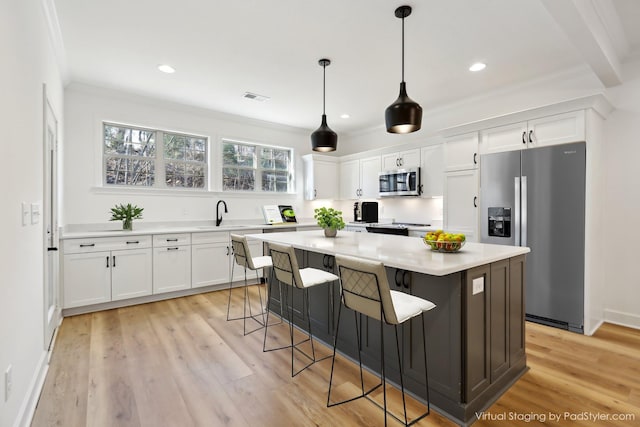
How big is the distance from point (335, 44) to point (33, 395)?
3445mm

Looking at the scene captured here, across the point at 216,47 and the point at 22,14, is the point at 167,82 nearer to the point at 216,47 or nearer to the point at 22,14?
the point at 216,47

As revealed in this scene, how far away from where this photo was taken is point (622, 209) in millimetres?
3277

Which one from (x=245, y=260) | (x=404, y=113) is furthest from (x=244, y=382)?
(x=404, y=113)

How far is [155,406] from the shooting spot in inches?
76.6

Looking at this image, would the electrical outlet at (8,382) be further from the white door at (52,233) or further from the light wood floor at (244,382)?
the white door at (52,233)

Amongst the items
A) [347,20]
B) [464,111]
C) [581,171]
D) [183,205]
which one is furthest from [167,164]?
[581,171]

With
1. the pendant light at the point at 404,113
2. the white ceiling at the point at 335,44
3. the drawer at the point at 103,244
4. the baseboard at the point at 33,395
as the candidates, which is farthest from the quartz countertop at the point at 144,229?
the pendant light at the point at 404,113

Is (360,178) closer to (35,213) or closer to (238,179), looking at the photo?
(238,179)

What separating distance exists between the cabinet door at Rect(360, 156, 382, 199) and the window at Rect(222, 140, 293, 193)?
4.54 ft

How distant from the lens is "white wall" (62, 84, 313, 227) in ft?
13.0

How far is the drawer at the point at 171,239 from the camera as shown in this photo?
4.07 meters

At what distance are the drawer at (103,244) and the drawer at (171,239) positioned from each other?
3.7 inches

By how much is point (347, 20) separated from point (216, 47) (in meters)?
1.29

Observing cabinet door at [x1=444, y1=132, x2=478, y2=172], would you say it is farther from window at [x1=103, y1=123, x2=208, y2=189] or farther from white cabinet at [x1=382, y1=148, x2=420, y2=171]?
window at [x1=103, y1=123, x2=208, y2=189]
